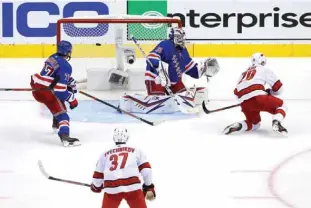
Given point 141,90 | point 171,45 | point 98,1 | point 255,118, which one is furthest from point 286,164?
point 98,1

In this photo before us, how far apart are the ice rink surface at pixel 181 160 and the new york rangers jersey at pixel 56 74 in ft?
1.44

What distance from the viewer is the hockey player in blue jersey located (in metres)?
7.84

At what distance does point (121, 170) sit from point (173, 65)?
13.4ft

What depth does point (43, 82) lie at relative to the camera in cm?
633

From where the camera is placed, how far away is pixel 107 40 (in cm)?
952

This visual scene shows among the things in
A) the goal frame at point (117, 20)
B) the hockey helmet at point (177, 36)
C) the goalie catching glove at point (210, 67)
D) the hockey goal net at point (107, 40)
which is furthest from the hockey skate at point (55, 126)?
the hockey goal net at point (107, 40)

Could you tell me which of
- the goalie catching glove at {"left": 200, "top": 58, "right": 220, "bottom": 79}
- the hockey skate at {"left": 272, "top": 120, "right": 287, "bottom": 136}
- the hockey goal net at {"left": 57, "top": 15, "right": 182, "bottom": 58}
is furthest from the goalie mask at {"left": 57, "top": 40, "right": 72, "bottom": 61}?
the hockey goal net at {"left": 57, "top": 15, "right": 182, "bottom": 58}

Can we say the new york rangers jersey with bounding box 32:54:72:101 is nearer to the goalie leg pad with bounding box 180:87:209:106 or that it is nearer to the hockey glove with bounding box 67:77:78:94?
the hockey glove with bounding box 67:77:78:94

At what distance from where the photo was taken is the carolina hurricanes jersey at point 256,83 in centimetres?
664

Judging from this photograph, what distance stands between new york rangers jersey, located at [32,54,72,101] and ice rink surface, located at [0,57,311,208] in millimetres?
440

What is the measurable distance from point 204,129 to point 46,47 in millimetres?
4737

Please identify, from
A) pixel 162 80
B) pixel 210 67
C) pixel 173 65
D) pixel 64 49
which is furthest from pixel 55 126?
pixel 210 67

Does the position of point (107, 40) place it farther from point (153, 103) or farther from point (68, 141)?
point (68, 141)

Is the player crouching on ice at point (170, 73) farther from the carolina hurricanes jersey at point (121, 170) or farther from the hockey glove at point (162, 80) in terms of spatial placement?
the carolina hurricanes jersey at point (121, 170)
